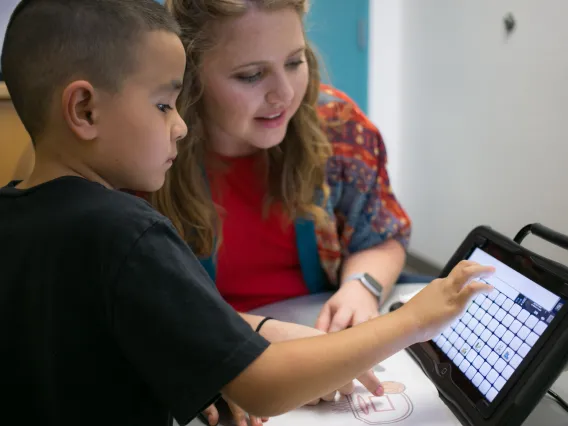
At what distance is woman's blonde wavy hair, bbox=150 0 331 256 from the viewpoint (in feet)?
2.83

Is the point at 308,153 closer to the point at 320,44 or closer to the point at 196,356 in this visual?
the point at 196,356

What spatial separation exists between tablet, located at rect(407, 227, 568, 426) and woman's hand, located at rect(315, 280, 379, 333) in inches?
4.5

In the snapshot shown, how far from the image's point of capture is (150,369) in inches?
18.1

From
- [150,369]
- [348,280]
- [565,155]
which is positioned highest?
[565,155]

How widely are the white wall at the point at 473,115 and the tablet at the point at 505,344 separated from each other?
582 millimetres

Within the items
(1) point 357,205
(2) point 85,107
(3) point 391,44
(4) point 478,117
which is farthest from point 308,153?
(3) point 391,44

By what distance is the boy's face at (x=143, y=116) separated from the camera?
0.53 meters

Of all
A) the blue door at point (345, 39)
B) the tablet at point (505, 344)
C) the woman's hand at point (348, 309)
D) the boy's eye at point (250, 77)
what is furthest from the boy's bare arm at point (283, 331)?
the blue door at point (345, 39)

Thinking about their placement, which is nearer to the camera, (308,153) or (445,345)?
(445,345)

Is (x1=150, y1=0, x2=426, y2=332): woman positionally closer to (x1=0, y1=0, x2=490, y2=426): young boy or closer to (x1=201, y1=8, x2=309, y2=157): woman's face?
(x1=201, y1=8, x2=309, y2=157): woman's face

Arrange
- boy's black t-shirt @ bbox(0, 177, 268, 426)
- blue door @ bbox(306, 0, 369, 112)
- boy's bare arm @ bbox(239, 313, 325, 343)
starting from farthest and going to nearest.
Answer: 1. blue door @ bbox(306, 0, 369, 112)
2. boy's bare arm @ bbox(239, 313, 325, 343)
3. boy's black t-shirt @ bbox(0, 177, 268, 426)

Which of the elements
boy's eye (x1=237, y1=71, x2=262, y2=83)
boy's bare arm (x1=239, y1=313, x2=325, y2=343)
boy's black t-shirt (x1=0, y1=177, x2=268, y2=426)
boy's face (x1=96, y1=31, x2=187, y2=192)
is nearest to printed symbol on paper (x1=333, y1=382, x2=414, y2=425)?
boy's bare arm (x1=239, y1=313, x2=325, y2=343)

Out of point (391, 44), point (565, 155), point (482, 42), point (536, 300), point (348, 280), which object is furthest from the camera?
point (391, 44)

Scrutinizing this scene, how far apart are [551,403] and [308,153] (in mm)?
551
